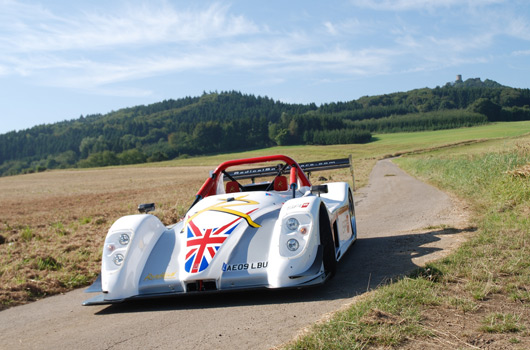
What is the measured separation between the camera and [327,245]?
20.9 ft

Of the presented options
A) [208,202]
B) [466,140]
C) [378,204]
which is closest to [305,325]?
[208,202]

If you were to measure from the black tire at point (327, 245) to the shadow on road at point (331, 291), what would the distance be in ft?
0.55

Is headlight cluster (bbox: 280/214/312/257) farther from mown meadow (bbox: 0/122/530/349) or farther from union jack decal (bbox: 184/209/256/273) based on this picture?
mown meadow (bbox: 0/122/530/349)

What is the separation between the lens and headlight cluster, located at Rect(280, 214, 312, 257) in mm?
5930

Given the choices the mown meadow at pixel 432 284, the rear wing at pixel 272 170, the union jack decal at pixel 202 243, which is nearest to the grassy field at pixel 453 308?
the mown meadow at pixel 432 284

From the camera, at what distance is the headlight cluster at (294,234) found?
19.5 ft

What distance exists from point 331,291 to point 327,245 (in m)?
0.71

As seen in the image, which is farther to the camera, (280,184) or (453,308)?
(280,184)

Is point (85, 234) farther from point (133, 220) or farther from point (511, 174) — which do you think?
point (511, 174)

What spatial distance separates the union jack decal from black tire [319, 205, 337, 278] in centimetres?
105

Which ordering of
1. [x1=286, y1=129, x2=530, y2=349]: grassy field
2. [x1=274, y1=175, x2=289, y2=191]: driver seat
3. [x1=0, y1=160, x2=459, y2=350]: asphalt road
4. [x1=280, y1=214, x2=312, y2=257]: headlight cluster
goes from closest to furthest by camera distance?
1. [x1=286, y1=129, x2=530, y2=349]: grassy field
2. [x1=0, y1=160, x2=459, y2=350]: asphalt road
3. [x1=280, y1=214, x2=312, y2=257]: headlight cluster
4. [x1=274, y1=175, x2=289, y2=191]: driver seat

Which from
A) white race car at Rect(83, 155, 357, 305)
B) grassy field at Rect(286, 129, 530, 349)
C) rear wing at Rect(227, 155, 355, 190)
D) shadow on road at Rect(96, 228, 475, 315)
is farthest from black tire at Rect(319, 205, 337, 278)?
rear wing at Rect(227, 155, 355, 190)

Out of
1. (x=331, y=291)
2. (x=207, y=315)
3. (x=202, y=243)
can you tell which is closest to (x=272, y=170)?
(x=202, y=243)

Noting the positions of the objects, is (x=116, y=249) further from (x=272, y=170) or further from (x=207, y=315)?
(x=272, y=170)
